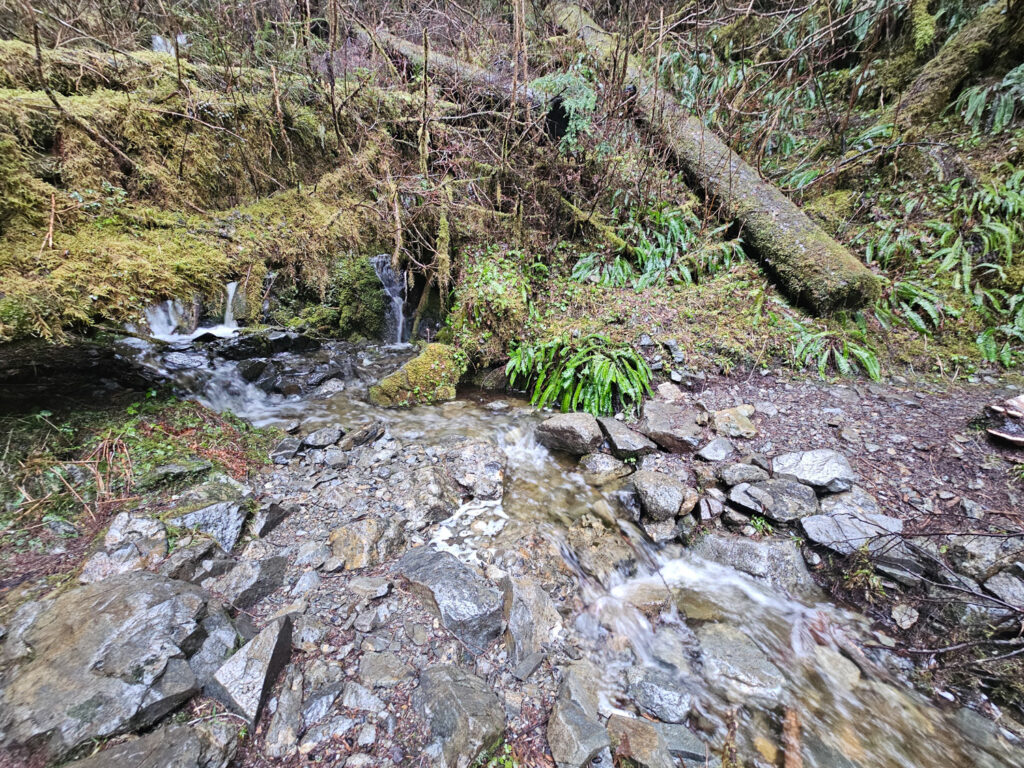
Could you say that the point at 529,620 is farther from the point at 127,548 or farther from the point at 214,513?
the point at 127,548

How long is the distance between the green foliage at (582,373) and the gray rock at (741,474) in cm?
128

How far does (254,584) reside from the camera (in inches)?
91.2

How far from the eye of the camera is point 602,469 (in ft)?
12.8

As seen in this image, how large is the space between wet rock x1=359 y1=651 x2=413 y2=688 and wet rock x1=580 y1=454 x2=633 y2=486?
229 centimetres

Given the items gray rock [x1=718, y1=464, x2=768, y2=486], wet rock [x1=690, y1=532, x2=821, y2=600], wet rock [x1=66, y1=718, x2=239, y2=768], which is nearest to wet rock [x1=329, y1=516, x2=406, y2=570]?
wet rock [x1=66, y1=718, x2=239, y2=768]

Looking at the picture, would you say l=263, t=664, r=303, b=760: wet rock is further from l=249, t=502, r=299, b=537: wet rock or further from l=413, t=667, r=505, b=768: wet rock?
l=249, t=502, r=299, b=537: wet rock

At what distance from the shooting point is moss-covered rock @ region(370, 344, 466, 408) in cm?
502

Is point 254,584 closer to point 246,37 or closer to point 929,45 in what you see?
point 246,37

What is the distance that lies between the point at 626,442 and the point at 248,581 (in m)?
3.30

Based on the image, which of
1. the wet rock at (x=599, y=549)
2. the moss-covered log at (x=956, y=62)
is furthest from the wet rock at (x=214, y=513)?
the moss-covered log at (x=956, y=62)

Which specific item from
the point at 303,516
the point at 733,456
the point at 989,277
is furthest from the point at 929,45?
the point at 303,516

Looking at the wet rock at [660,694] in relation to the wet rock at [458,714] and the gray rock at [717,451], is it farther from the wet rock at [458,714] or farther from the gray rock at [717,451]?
the gray rock at [717,451]

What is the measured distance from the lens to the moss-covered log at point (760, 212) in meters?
4.73

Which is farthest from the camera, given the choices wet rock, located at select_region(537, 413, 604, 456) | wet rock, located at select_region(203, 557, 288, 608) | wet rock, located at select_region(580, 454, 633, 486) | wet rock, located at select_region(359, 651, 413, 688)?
wet rock, located at select_region(537, 413, 604, 456)
